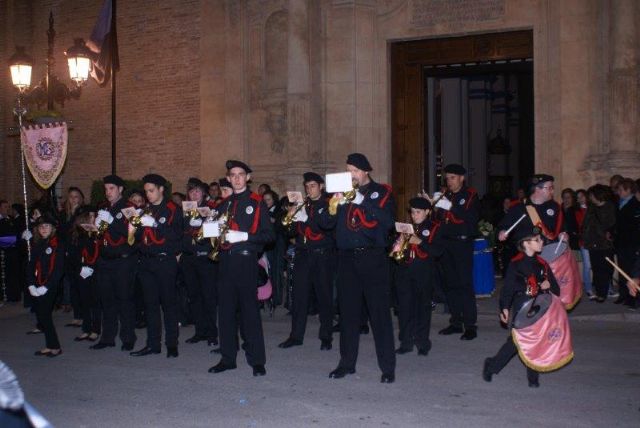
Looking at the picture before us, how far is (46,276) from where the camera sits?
10.9 metres

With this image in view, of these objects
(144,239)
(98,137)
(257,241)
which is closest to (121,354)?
(144,239)

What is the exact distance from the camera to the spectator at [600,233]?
14.7 metres

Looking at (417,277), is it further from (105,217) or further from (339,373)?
(105,217)

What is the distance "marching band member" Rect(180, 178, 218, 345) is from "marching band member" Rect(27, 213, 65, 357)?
5.57 feet

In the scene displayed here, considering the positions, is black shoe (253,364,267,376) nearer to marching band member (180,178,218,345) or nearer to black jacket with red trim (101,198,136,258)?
marching band member (180,178,218,345)

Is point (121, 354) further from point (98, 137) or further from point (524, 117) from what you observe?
point (524, 117)

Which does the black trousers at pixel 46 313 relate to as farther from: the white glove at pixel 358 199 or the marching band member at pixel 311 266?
the white glove at pixel 358 199

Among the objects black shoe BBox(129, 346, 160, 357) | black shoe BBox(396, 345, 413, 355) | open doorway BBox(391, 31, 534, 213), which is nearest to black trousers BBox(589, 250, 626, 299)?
black shoe BBox(396, 345, 413, 355)

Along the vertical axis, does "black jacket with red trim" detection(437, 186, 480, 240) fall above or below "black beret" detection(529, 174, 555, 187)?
below

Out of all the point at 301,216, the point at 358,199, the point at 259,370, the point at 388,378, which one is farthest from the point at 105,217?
the point at 388,378

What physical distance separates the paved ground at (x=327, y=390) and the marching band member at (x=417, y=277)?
0.35 metres

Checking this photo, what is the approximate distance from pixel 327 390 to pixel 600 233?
7.63m

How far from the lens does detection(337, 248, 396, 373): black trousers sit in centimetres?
904

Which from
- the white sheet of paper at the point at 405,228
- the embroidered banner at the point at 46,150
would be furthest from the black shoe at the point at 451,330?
the embroidered banner at the point at 46,150
